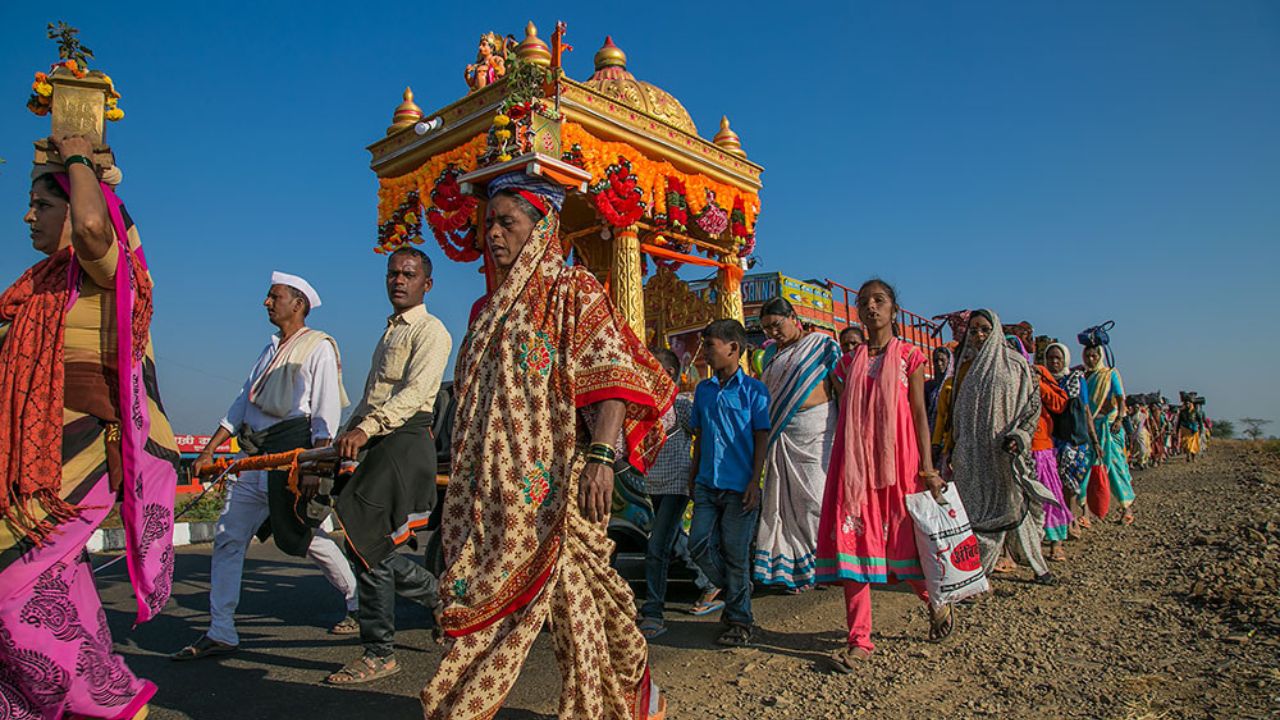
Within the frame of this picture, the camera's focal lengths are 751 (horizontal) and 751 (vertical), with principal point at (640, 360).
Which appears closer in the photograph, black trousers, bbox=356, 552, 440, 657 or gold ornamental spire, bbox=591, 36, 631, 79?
black trousers, bbox=356, 552, 440, 657

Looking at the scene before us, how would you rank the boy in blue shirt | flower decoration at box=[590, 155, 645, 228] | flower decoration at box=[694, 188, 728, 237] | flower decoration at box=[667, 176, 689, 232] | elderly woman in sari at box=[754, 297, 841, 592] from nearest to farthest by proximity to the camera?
the boy in blue shirt < elderly woman in sari at box=[754, 297, 841, 592] < flower decoration at box=[590, 155, 645, 228] < flower decoration at box=[667, 176, 689, 232] < flower decoration at box=[694, 188, 728, 237]

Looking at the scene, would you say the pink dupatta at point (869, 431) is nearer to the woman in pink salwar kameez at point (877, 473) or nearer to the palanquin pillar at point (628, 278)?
the woman in pink salwar kameez at point (877, 473)

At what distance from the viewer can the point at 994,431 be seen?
18.9 feet

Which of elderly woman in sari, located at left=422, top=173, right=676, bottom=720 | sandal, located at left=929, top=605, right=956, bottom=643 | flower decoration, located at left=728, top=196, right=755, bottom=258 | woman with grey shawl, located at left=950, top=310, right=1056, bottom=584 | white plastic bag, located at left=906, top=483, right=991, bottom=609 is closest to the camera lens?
elderly woman in sari, located at left=422, top=173, right=676, bottom=720

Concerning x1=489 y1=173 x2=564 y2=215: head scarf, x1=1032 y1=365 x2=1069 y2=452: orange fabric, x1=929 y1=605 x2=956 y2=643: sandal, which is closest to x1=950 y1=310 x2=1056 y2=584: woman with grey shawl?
x1=1032 y1=365 x2=1069 y2=452: orange fabric

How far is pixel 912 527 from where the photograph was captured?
13.3 ft

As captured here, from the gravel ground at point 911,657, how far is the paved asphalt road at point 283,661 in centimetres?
1

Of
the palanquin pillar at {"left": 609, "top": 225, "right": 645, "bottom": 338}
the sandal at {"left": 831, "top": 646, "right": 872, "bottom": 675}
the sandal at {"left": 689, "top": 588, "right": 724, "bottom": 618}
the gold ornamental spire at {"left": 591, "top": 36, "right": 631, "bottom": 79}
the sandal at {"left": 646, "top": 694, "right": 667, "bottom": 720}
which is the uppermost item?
the gold ornamental spire at {"left": 591, "top": 36, "right": 631, "bottom": 79}

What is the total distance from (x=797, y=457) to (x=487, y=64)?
19.1ft

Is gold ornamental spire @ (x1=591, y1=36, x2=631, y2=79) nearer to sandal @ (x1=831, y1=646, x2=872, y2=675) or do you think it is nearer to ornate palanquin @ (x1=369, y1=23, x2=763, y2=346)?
ornate palanquin @ (x1=369, y1=23, x2=763, y2=346)

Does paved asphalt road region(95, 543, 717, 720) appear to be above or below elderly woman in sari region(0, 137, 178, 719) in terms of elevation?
below

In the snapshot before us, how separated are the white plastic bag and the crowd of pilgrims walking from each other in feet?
0.24

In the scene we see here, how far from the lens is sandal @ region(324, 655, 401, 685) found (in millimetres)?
3652

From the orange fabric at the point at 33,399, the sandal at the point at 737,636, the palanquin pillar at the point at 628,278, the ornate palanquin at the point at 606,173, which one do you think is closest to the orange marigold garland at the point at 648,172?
the ornate palanquin at the point at 606,173
